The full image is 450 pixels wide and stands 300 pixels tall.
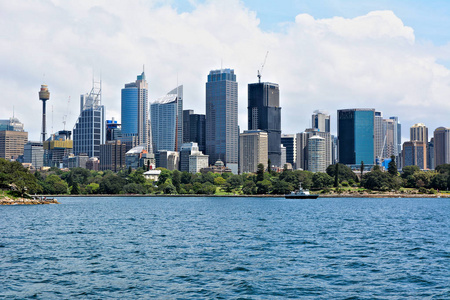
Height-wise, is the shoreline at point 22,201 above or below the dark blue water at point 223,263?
above

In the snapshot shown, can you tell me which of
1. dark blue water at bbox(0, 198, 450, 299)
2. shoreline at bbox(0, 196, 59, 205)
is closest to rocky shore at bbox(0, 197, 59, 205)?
shoreline at bbox(0, 196, 59, 205)

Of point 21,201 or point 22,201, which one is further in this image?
point 22,201

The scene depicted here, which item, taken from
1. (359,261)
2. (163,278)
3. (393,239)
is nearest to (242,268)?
(163,278)

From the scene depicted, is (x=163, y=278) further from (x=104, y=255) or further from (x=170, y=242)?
(x=170, y=242)

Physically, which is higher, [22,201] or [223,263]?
[22,201]

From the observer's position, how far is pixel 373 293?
145ft

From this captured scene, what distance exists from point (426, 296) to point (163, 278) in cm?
2176

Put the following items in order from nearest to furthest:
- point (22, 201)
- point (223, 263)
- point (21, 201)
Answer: point (223, 263), point (21, 201), point (22, 201)

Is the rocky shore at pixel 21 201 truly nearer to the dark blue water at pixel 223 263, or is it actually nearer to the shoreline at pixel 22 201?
the shoreline at pixel 22 201

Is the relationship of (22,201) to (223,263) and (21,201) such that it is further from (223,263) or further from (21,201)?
(223,263)

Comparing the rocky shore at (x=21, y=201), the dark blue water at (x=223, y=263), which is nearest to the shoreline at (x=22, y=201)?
the rocky shore at (x=21, y=201)

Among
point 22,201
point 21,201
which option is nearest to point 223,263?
point 21,201

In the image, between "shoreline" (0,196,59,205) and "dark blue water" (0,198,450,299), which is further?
"shoreline" (0,196,59,205)

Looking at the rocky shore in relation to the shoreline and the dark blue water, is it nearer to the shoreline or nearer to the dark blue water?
the shoreline
